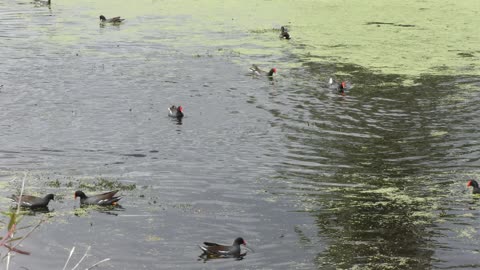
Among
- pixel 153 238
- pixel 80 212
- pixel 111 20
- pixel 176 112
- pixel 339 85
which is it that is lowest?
pixel 153 238

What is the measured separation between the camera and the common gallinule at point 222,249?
1451 cm

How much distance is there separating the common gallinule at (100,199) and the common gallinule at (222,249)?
3514 mm

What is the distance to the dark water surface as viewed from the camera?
50.6 ft

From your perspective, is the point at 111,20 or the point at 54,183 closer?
the point at 54,183

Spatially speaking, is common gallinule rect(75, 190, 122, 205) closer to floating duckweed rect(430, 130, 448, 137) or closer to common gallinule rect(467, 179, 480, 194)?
common gallinule rect(467, 179, 480, 194)

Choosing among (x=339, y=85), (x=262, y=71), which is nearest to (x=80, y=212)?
(x=339, y=85)

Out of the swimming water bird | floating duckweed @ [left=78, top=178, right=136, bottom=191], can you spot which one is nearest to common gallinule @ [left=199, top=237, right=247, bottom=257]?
floating duckweed @ [left=78, top=178, right=136, bottom=191]

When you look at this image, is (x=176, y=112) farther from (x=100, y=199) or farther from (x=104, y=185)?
(x=100, y=199)

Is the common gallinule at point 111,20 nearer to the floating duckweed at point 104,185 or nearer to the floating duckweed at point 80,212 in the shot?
the floating duckweed at point 104,185

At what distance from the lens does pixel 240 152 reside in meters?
22.6

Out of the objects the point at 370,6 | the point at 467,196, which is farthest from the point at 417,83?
the point at 370,6

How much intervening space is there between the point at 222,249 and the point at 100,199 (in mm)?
4194

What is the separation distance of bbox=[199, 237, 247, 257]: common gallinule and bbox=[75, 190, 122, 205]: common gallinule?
3.51 m

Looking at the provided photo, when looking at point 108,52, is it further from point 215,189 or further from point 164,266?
point 164,266
